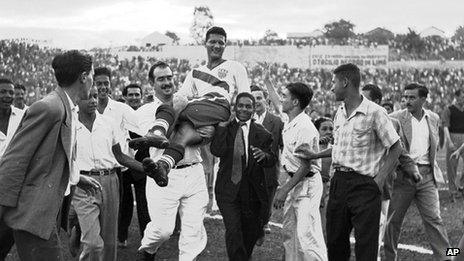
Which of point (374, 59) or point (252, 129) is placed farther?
point (374, 59)

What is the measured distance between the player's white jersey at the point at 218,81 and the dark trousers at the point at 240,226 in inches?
45.2

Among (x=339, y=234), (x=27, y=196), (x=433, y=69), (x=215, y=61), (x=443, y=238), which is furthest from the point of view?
(x=433, y=69)

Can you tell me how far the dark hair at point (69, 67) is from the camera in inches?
216

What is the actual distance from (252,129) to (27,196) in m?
3.90

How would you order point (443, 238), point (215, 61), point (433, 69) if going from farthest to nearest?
point (433, 69), point (443, 238), point (215, 61)

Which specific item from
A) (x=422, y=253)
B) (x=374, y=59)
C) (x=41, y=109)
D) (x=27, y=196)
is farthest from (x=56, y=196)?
(x=374, y=59)

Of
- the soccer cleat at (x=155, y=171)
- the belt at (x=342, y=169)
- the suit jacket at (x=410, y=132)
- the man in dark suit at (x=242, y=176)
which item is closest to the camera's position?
the soccer cleat at (x=155, y=171)

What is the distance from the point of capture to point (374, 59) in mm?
40500

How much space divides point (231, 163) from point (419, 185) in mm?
2298

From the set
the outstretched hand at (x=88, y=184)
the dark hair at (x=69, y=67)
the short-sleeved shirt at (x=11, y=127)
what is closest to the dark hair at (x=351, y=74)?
the outstretched hand at (x=88, y=184)

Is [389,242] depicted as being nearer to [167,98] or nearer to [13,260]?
[167,98]

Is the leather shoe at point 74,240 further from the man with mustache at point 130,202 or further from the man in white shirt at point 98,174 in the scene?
the man in white shirt at point 98,174

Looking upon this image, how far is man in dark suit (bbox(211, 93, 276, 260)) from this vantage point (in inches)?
320

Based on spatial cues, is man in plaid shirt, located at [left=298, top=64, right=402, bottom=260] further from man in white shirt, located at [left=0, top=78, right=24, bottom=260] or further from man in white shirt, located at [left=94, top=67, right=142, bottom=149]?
man in white shirt, located at [left=0, top=78, right=24, bottom=260]
